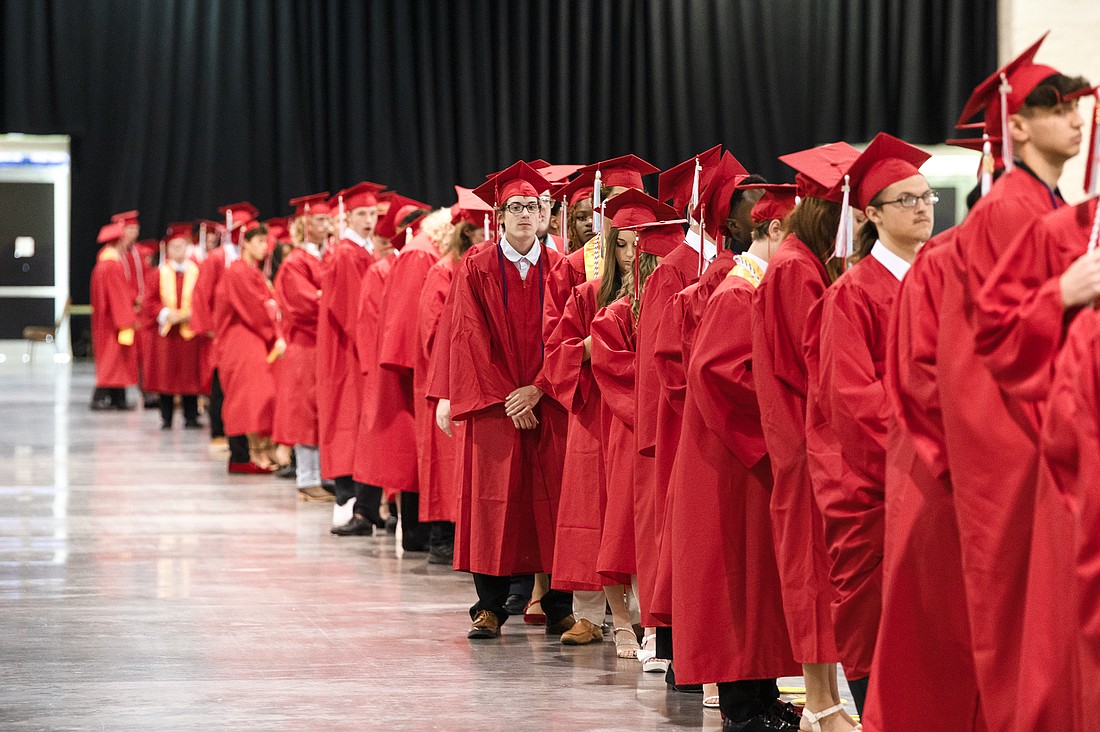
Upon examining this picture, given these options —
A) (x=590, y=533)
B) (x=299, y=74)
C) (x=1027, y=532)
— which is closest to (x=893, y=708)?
(x=1027, y=532)

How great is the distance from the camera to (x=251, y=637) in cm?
579

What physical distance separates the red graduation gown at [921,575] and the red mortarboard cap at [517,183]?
2.63 metres

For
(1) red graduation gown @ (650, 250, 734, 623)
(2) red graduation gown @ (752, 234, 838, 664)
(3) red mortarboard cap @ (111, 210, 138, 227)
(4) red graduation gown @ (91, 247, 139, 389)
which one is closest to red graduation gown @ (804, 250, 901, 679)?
(2) red graduation gown @ (752, 234, 838, 664)

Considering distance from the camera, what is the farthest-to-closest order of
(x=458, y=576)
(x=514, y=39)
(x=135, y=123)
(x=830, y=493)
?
(x=135, y=123) → (x=514, y=39) → (x=458, y=576) → (x=830, y=493)

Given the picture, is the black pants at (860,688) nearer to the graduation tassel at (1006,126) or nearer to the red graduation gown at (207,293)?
the graduation tassel at (1006,126)

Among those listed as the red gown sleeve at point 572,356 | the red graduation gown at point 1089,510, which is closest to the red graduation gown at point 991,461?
the red graduation gown at point 1089,510

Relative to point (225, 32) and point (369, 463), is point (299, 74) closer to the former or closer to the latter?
point (225, 32)

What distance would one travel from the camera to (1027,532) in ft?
9.60

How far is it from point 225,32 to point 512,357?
16.3m

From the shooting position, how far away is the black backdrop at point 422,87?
696 inches

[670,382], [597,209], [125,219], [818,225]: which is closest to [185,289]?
[125,219]

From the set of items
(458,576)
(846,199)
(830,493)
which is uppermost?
(846,199)

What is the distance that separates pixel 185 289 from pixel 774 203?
38.0 feet

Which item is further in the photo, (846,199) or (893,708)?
(846,199)
